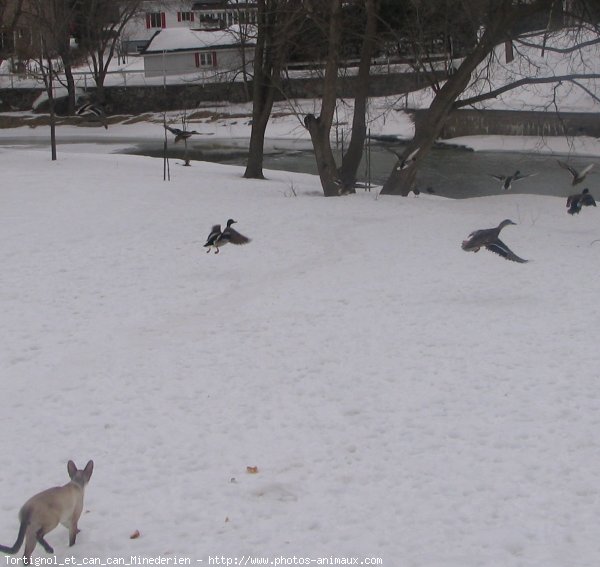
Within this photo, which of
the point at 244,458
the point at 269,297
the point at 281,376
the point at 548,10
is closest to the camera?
the point at 244,458

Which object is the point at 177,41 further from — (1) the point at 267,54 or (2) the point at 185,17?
(1) the point at 267,54

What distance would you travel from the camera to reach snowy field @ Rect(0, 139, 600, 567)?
187 inches

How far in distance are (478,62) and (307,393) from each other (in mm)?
11743

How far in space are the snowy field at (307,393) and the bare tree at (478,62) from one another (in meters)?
4.90

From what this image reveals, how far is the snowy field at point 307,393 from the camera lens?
476cm

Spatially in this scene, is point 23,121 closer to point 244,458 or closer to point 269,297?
point 269,297

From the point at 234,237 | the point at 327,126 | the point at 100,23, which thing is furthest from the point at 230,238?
the point at 100,23

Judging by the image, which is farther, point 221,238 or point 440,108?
point 440,108

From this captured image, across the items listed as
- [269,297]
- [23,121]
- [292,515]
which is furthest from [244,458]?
[23,121]

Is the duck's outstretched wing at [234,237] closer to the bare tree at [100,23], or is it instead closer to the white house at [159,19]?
the bare tree at [100,23]

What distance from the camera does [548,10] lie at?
16.6 metres

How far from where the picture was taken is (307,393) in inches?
267

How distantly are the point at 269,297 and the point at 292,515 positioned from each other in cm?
505

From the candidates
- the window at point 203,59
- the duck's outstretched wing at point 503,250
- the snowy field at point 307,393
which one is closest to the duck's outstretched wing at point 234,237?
the snowy field at point 307,393
